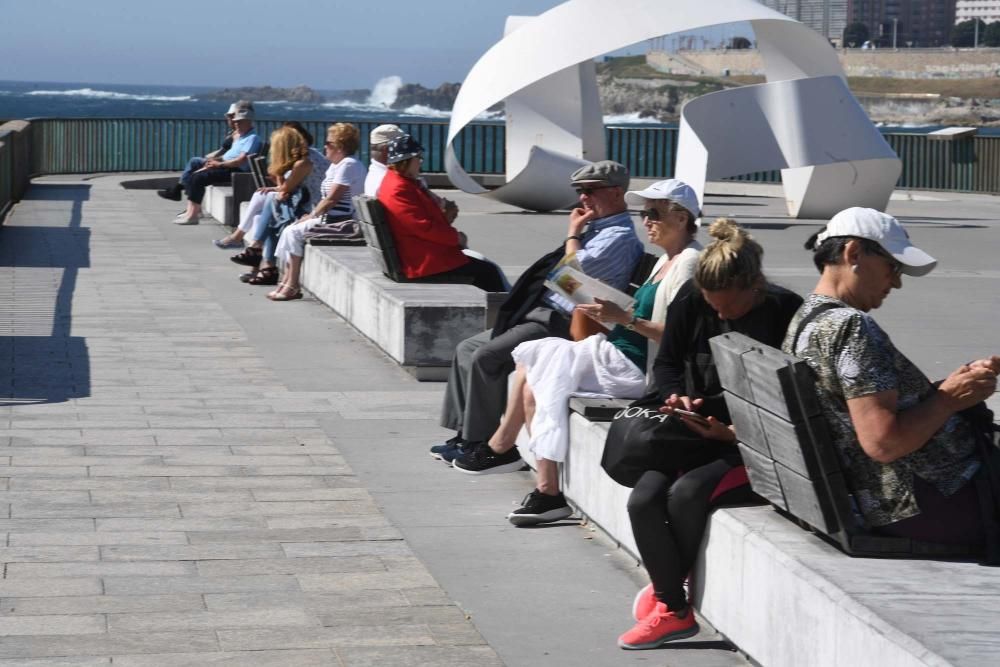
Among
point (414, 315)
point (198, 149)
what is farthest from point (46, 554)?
point (198, 149)

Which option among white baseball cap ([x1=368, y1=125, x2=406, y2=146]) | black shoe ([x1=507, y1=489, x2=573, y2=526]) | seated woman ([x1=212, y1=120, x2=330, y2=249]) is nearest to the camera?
black shoe ([x1=507, y1=489, x2=573, y2=526])

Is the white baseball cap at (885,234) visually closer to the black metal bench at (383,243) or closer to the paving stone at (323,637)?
the paving stone at (323,637)

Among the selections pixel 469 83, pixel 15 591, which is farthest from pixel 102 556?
pixel 469 83

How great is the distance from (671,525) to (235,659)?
1452 millimetres

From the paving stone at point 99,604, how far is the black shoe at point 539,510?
1638mm

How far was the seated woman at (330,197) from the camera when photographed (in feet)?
46.0

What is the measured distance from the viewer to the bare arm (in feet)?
15.7

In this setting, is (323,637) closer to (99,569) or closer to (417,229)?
(99,569)

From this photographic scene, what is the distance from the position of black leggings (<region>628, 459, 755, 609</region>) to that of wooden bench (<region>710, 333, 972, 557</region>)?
40 centimetres

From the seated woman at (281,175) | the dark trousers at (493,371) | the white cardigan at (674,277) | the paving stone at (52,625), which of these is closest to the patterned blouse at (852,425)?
the white cardigan at (674,277)

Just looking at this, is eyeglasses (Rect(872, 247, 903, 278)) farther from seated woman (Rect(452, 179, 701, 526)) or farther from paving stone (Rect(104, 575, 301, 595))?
paving stone (Rect(104, 575, 301, 595))

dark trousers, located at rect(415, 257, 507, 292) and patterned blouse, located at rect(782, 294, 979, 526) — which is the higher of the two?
patterned blouse, located at rect(782, 294, 979, 526)

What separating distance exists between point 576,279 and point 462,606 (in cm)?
148

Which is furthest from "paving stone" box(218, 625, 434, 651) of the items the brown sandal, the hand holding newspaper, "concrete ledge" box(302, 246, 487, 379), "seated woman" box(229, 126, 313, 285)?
the brown sandal
